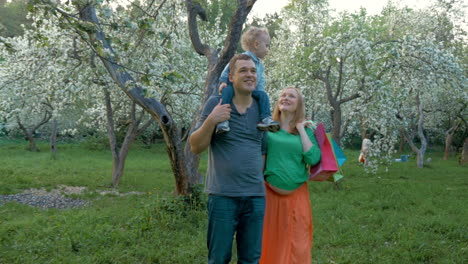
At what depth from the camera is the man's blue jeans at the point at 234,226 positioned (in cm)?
295

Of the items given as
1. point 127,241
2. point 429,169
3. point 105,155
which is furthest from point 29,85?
point 429,169

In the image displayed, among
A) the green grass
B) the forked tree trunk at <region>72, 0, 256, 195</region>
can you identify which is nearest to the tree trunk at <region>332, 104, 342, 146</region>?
the green grass

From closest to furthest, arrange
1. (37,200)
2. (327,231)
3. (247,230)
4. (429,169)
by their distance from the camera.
Answer: (247,230)
(327,231)
(37,200)
(429,169)

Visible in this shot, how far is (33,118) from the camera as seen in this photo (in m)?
24.0

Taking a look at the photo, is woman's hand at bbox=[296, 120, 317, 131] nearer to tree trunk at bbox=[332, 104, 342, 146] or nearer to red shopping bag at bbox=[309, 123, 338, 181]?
red shopping bag at bbox=[309, 123, 338, 181]

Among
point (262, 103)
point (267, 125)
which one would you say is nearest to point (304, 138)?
point (262, 103)

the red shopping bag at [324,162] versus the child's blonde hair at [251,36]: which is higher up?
the child's blonde hair at [251,36]

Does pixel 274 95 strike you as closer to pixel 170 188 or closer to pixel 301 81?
pixel 301 81

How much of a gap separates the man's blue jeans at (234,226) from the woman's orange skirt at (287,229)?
93 cm

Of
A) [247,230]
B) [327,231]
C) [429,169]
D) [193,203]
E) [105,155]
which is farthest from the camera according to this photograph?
[105,155]

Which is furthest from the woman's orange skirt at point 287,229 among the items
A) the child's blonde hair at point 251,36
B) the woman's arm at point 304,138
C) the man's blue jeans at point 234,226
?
the child's blonde hair at point 251,36

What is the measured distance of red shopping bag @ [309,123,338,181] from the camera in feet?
13.0

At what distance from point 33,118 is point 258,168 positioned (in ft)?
77.8

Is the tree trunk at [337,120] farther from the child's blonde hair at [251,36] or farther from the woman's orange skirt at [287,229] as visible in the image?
the woman's orange skirt at [287,229]
